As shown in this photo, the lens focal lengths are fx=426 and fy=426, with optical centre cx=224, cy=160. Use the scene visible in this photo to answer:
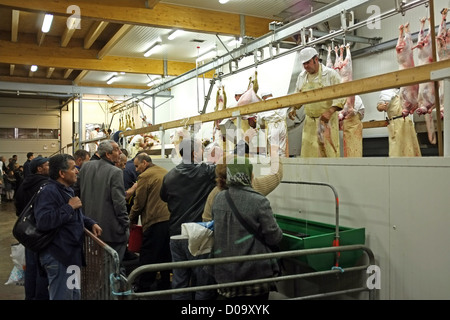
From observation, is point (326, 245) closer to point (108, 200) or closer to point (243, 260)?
point (243, 260)

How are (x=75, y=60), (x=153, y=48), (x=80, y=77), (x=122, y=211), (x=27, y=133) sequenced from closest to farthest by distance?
(x=122, y=211) < (x=153, y=48) < (x=75, y=60) < (x=80, y=77) < (x=27, y=133)

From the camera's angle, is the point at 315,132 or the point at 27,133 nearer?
the point at 315,132

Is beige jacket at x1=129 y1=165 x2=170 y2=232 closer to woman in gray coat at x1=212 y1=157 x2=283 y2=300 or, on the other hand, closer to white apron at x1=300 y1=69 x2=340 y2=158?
white apron at x1=300 y1=69 x2=340 y2=158

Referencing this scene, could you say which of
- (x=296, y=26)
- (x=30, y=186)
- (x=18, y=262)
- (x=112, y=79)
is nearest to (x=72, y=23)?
(x=296, y=26)

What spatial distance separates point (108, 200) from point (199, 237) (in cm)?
173

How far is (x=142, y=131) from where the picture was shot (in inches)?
295

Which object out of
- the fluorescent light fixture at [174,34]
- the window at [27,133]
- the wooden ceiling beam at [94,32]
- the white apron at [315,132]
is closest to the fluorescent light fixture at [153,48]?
the fluorescent light fixture at [174,34]

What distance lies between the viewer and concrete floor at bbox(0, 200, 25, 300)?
566 cm

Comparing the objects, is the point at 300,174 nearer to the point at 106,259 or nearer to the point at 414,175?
the point at 414,175

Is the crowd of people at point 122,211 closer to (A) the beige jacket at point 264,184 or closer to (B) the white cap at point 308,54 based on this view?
(A) the beige jacket at point 264,184

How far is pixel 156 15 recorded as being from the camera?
8.52m

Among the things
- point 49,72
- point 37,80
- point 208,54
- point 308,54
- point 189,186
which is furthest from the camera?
point 37,80

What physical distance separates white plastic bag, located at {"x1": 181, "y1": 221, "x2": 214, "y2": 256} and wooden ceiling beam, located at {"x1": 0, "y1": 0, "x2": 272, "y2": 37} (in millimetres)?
6209

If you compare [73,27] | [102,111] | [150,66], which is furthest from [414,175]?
[102,111]
